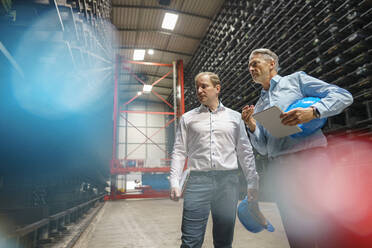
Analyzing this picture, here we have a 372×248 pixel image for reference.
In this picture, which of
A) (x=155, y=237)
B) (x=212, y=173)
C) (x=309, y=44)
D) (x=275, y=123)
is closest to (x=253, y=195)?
(x=212, y=173)

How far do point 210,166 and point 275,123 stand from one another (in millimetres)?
455

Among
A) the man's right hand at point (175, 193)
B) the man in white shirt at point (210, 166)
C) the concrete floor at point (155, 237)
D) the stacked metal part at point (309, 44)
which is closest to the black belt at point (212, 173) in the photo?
the man in white shirt at point (210, 166)

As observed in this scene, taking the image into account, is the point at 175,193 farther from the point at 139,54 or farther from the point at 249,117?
the point at 139,54

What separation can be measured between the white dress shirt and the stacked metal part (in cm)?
260

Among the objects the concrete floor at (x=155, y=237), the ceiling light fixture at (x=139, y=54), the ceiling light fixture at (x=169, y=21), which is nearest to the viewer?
the concrete floor at (x=155, y=237)

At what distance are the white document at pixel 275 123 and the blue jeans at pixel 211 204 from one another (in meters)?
0.40

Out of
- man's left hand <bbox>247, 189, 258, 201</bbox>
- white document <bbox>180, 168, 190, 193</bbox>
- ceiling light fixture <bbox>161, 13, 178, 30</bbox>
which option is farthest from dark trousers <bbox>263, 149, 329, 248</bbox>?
ceiling light fixture <bbox>161, 13, 178, 30</bbox>

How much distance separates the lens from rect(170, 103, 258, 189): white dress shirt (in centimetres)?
152

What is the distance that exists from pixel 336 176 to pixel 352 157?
9.45ft

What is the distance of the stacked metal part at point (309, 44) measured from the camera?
3.50m

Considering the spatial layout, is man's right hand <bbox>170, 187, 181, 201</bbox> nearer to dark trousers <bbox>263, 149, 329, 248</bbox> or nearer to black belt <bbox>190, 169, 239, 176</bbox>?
black belt <bbox>190, 169, 239, 176</bbox>

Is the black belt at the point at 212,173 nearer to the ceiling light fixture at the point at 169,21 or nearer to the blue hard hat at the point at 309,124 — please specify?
the blue hard hat at the point at 309,124

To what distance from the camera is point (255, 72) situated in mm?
1439

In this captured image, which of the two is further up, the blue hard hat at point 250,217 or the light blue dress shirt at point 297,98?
the light blue dress shirt at point 297,98
